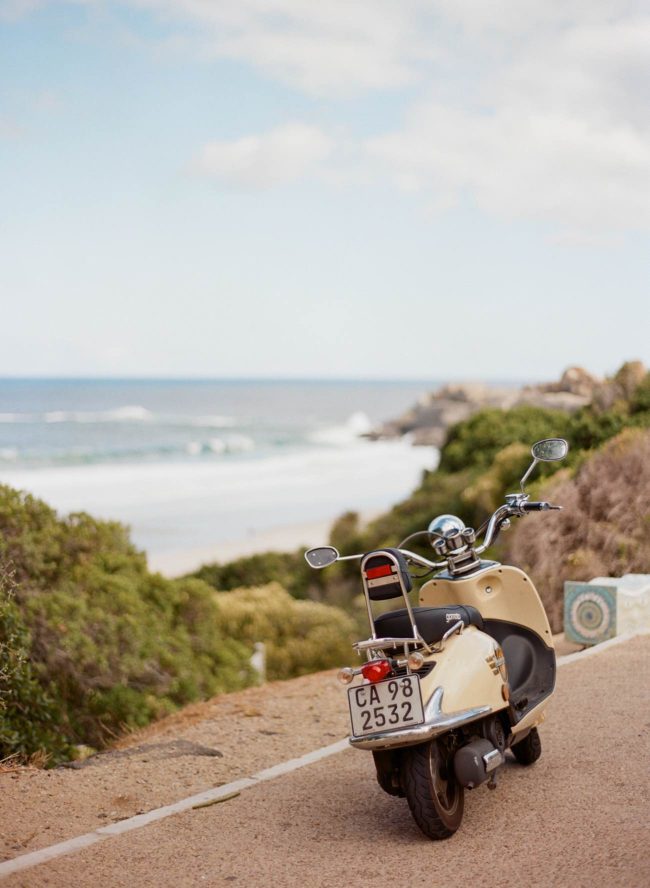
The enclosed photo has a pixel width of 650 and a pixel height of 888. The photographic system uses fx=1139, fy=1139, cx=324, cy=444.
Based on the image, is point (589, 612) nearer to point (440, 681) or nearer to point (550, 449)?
point (550, 449)

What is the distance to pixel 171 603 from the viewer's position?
1089 centimetres

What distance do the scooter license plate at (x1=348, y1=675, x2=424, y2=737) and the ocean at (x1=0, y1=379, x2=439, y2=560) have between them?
620 inches

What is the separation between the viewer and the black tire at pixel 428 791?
194 inches

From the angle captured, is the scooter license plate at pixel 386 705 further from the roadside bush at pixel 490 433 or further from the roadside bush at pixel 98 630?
the roadside bush at pixel 490 433

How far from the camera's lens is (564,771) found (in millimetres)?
5922

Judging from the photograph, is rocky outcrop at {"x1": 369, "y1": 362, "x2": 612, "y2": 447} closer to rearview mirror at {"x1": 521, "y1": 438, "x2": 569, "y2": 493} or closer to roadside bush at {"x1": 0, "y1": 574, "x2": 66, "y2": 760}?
roadside bush at {"x1": 0, "y1": 574, "x2": 66, "y2": 760}

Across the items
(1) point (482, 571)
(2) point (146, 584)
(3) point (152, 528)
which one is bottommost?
(3) point (152, 528)

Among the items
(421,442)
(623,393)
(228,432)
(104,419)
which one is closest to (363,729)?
→ (623,393)

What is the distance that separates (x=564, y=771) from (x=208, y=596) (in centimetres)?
580

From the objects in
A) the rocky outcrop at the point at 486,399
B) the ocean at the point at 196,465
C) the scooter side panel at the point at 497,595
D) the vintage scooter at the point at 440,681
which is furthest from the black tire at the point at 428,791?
the ocean at the point at 196,465

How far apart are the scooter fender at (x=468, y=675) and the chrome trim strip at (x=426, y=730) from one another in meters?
0.02

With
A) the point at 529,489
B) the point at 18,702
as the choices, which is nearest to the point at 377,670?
the point at 18,702

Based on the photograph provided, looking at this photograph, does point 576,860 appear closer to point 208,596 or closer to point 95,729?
point 95,729

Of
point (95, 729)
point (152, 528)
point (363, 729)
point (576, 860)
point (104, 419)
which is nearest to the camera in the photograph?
point (576, 860)
